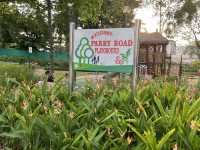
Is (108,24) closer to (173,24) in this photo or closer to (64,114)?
(173,24)

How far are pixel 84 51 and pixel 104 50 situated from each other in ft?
1.30

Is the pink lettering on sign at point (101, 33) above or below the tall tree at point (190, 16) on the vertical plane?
below

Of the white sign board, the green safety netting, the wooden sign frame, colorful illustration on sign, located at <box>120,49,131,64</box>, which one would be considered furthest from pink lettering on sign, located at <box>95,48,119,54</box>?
the green safety netting

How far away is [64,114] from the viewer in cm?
455

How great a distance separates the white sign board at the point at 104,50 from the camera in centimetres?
623

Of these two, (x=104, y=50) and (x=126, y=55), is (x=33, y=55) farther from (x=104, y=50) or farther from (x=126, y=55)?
(x=126, y=55)

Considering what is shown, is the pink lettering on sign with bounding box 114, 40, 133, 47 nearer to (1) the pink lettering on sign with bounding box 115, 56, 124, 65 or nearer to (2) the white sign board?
(2) the white sign board

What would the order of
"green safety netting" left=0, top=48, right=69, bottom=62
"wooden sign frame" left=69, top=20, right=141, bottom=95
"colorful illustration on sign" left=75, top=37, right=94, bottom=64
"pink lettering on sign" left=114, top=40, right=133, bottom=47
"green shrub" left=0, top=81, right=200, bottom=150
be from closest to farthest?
"green shrub" left=0, top=81, right=200, bottom=150
"wooden sign frame" left=69, top=20, right=141, bottom=95
"pink lettering on sign" left=114, top=40, right=133, bottom=47
"colorful illustration on sign" left=75, top=37, right=94, bottom=64
"green safety netting" left=0, top=48, right=69, bottom=62

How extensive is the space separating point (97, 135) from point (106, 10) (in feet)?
114

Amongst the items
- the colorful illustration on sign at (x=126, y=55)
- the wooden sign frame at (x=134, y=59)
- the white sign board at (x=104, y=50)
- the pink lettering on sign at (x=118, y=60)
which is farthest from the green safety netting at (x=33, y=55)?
the colorful illustration on sign at (x=126, y=55)

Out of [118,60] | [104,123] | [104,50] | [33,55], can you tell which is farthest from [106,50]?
[33,55]

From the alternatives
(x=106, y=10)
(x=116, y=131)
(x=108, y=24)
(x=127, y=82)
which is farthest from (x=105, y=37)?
(x=108, y=24)

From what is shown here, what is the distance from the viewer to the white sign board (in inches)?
245

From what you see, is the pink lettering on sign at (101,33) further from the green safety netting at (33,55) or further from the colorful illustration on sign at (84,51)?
the green safety netting at (33,55)
